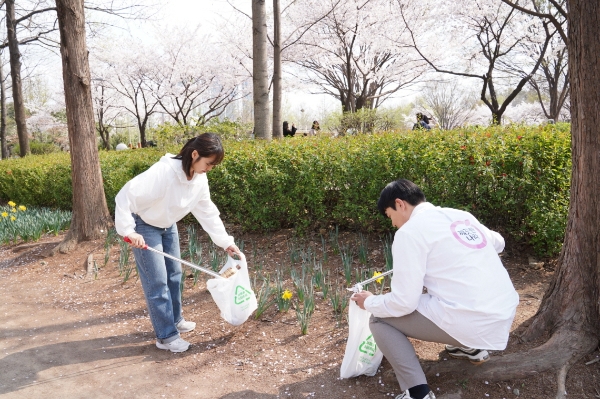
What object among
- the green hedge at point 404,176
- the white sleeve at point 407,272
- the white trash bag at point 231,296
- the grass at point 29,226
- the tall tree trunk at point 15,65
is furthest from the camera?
the tall tree trunk at point 15,65

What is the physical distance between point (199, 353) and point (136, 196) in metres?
1.13

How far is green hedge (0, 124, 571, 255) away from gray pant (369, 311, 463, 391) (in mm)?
1912

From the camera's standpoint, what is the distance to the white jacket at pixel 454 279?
84.8 inches

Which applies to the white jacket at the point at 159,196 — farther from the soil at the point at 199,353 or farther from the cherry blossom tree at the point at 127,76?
the cherry blossom tree at the point at 127,76

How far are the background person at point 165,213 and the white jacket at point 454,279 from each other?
139 centimetres

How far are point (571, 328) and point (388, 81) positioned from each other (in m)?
17.3

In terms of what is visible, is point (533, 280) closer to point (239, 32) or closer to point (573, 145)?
point (573, 145)

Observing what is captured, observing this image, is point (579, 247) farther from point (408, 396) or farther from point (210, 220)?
point (210, 220)

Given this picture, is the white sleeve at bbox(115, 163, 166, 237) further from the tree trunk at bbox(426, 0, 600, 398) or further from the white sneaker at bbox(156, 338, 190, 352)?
the tree trunk at bbox(426, 0, 600, 398)

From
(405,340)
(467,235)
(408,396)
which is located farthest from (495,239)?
(408,396)

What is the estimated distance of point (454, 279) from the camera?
2162mm

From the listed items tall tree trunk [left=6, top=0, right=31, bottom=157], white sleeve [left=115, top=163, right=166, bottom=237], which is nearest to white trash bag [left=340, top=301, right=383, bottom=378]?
white sleeve [left=115, top=163, right=166, bottom=237]

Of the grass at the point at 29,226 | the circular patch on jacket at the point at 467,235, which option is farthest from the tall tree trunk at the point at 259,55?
the circular patch on jacket at the point at 467,235

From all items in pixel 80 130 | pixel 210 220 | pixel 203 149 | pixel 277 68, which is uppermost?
pixel 277 68
